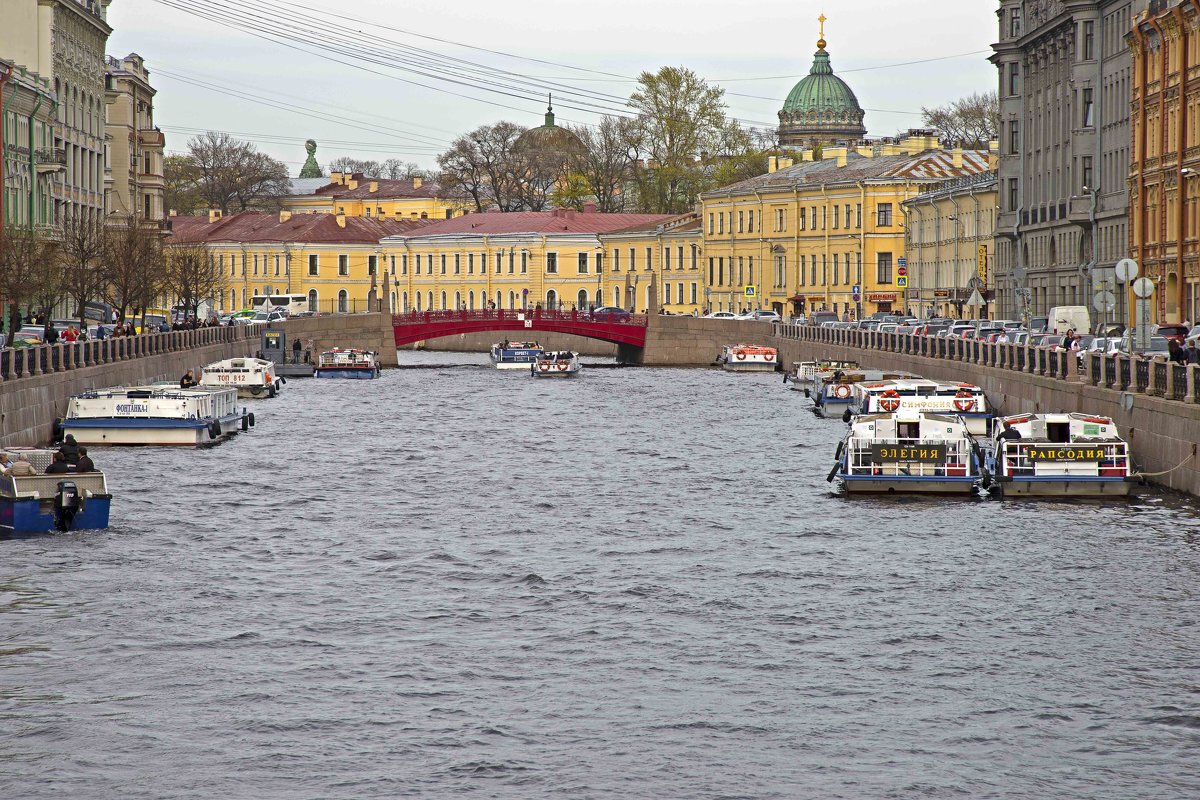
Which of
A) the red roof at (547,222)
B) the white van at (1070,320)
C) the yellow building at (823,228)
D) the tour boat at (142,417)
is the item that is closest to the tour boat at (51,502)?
the tour boat at (142,417)

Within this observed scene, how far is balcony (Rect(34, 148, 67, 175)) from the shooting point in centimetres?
7136

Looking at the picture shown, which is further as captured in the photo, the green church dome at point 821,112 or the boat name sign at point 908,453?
the green church dome at point 821,112

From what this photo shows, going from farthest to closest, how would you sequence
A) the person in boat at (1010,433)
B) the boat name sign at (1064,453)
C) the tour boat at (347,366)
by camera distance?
1. the tour boat at (347,366)
2. the person in boat at (1010,433)
3. the boat name sign at (1064,453)

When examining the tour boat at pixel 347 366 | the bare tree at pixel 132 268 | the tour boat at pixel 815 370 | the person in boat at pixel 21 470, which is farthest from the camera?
the tour boat at pixel 347 366

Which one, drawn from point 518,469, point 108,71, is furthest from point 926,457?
point 108,71

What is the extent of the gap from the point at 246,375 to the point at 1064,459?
38.5 m

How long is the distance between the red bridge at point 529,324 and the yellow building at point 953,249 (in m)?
15.0

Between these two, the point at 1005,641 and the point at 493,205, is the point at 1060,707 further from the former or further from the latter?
the point at 493,205

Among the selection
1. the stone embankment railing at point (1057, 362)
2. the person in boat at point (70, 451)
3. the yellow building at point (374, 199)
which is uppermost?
the yellow building at point (374, 199)

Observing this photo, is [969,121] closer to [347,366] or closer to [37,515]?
[347,366]

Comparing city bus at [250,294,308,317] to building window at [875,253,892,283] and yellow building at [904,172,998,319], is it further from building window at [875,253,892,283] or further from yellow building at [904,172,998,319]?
yellow building at [904,172,998,319]

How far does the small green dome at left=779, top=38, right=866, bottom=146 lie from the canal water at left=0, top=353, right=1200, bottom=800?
447 ft

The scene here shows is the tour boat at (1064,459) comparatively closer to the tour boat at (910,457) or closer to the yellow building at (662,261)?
the tour boat at (910,457)

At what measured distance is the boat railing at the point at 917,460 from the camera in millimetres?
35500
